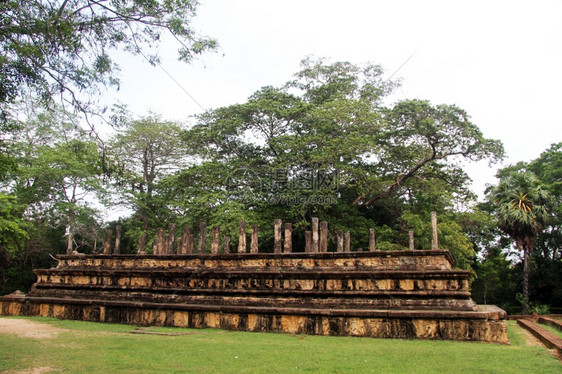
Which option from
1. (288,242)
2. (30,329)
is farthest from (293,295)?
(30,329)

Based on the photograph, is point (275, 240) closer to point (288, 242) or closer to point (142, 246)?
point (288, 242)

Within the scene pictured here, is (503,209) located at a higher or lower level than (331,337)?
higher

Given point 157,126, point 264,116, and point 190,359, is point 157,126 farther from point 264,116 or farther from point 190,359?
point 190,359

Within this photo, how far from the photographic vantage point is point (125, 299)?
13.6m

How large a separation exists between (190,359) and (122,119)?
5418 millimetres

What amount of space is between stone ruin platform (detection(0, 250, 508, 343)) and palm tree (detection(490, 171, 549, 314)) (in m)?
15.2

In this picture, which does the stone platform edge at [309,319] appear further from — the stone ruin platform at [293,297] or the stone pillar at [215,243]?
the stone pillar at [215,243]

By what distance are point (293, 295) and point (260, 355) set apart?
176 inches

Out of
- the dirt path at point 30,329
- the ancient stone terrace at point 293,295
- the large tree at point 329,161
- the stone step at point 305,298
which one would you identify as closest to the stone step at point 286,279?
the ancient stone terrace at point 293,295

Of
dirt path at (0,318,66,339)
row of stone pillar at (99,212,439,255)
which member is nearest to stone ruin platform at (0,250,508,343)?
row of stone pillar at (99,212,439,255)

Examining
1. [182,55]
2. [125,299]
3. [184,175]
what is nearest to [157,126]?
[184,175]

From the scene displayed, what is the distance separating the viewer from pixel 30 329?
34.3 feet

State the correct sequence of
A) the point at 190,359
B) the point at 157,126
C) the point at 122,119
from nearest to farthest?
1. the point at 190,359
2. the point at 122,119
3. the point at 157,126

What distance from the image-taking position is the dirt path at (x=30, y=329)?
9.43m
